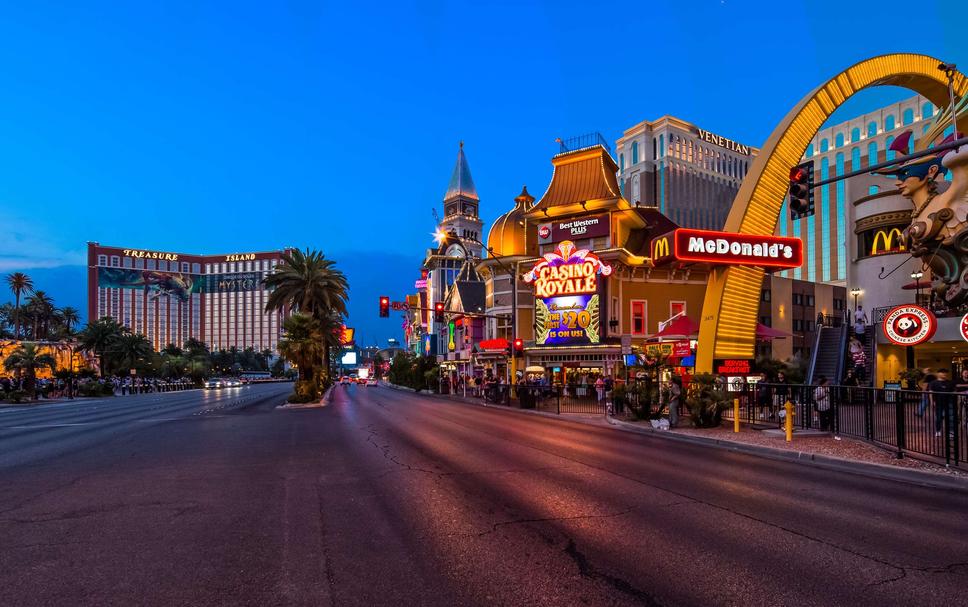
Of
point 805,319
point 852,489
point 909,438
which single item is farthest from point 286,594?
point 805,319

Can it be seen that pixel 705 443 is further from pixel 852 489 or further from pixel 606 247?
pixel 606 247

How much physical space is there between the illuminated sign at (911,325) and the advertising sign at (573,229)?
20.5m

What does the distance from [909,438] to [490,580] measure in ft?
38.8

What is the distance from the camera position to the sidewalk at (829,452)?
1078 centimetres

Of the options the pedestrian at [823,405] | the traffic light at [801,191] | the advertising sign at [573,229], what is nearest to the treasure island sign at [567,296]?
the advertising sign at [573,229]

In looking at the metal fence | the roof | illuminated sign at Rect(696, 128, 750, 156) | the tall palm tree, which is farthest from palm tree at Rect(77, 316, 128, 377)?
illuminated sign at Rect(696, 128, 750, 156)

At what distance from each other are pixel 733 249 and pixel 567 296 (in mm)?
15349

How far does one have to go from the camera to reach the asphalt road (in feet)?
17.0

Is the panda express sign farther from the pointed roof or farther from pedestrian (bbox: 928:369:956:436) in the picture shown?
the pointed roof

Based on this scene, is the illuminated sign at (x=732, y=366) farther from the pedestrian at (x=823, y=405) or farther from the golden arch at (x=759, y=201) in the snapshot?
the pedestrian at (x=823, y=405)

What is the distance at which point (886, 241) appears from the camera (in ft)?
127

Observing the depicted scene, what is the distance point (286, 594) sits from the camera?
5.09 m

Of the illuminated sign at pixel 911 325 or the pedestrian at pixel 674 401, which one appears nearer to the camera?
the pedestrian at pixel 674 401

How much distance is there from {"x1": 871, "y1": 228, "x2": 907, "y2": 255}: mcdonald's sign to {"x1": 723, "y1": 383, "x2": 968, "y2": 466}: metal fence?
1025 inches
